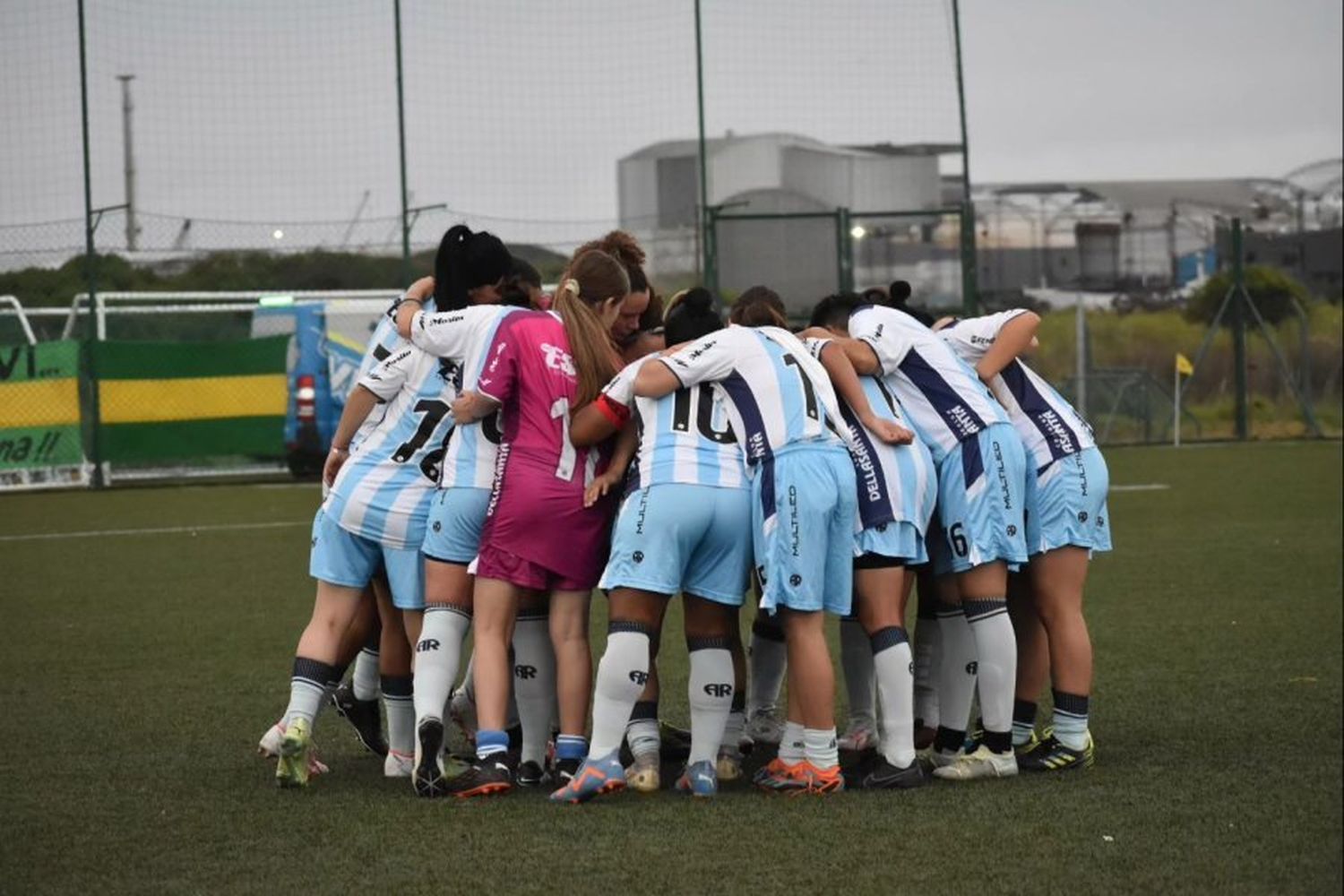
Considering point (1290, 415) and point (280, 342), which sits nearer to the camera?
point (280, 342)

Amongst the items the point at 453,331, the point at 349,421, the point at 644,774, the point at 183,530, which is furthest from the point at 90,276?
the point at 644,774

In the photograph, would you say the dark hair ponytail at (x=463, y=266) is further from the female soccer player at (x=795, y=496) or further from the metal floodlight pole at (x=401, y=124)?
the metal floodlight pole at (x=401, y=124)

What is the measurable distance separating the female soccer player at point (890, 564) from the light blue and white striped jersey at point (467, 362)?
114cm

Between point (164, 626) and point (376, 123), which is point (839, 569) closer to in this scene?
point (164, 626)

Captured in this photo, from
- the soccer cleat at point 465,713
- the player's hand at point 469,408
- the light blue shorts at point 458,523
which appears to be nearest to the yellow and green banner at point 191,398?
the soccer cleat at point 465,713

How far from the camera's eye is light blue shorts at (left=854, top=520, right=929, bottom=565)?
21.2ft

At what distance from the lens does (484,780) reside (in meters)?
6.28

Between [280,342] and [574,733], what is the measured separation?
58.5 feet

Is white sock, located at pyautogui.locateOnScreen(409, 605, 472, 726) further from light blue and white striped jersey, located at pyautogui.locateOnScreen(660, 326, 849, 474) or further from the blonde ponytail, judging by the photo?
light blue and white striped jersey, located at pyautogui.locateOnScreen(660, 326, 849, 474)

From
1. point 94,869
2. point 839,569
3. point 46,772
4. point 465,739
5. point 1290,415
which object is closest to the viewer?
point 94,869

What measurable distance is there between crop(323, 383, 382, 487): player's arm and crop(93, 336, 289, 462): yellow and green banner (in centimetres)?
1596

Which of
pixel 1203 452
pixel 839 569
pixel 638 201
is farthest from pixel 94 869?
pixel 1203 452

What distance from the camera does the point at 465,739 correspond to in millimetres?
7676

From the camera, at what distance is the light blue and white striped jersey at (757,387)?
6.28m
